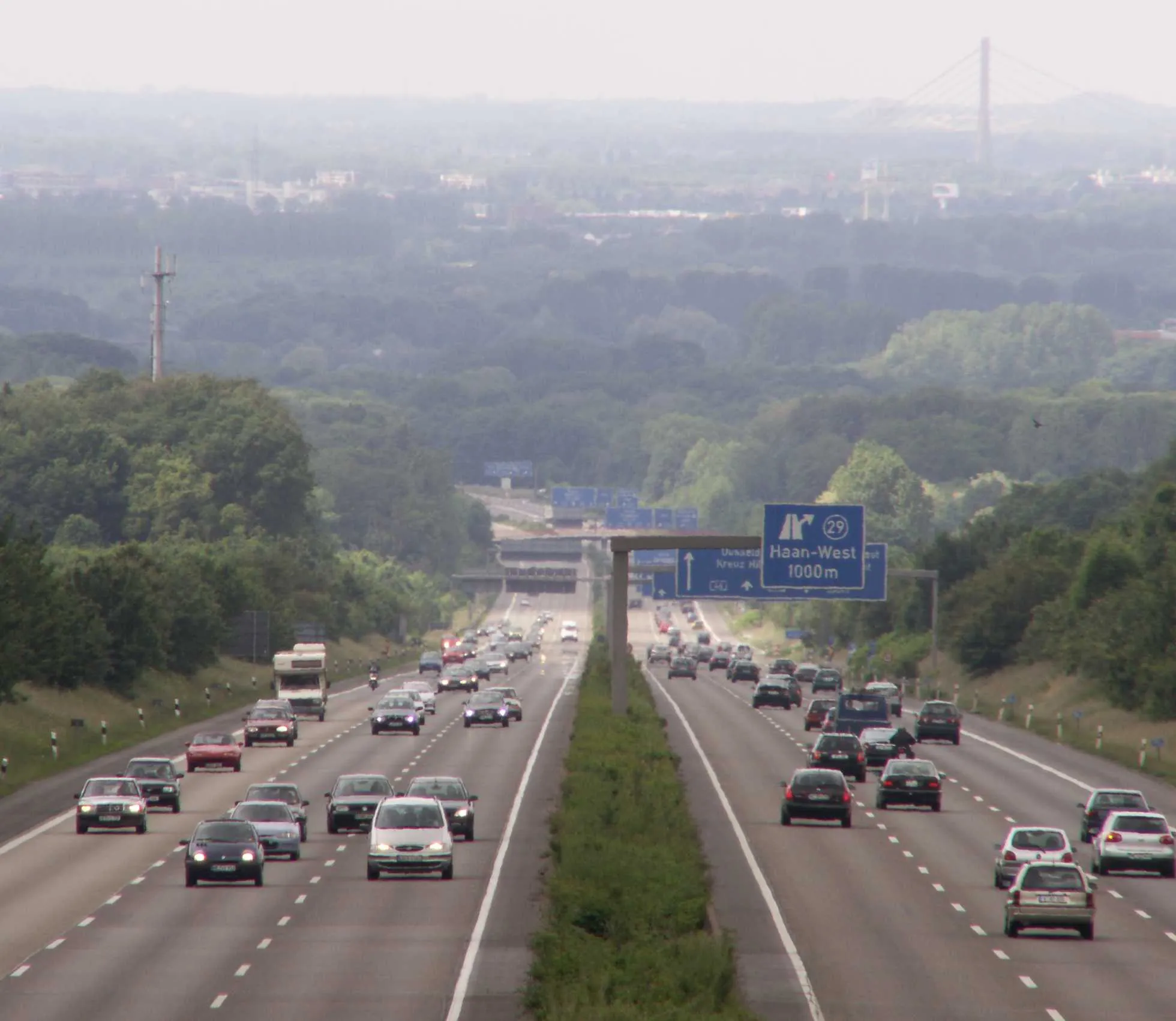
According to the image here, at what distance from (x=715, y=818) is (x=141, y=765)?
1485 cm

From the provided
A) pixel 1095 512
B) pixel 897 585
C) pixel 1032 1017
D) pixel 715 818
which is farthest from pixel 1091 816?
pixel 1095 512

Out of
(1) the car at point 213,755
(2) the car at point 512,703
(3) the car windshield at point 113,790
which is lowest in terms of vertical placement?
(2) the car at point 512,703

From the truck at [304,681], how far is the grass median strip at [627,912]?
42687 millimetres

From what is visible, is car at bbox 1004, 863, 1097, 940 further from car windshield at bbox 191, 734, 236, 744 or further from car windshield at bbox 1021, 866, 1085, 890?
car windshield at bbox 191, 734, 236, 744

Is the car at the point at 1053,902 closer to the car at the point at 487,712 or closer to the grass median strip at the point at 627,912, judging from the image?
the grass median strip at the point at 627,912

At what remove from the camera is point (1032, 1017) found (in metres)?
35.7

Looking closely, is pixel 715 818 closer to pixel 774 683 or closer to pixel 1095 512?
pixel 774 683

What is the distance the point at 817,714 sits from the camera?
105250mm

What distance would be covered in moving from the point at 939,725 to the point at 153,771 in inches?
1581

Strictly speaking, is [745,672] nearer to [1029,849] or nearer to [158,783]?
[158,783]

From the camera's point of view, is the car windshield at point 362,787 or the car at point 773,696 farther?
the car at point 773,696

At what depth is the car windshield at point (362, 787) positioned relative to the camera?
59.8 m

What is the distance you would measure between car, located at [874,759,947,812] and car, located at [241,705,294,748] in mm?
28151

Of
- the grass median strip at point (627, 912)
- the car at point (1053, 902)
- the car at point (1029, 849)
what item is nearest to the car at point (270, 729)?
the grass median strip at point (627, 912)
